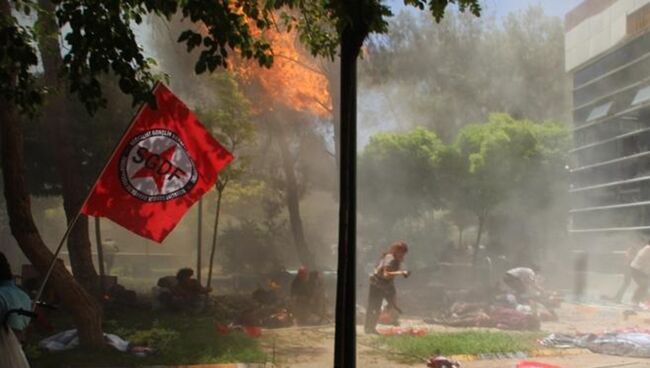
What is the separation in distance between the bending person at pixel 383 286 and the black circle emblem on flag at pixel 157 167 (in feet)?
14.7

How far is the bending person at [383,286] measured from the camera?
26.2 ft

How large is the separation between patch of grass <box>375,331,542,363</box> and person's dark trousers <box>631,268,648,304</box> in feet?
9.79

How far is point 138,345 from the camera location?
276 inches

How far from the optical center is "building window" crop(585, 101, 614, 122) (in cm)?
1189

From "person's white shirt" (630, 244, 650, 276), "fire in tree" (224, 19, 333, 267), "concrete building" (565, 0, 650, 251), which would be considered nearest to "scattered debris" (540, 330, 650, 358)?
"person's white shirt" (630, 244, 650, 276)

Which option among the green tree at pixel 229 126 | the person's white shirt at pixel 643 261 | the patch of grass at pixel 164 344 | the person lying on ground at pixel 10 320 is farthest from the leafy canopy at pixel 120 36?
the person's white shirt at pixel 643 261

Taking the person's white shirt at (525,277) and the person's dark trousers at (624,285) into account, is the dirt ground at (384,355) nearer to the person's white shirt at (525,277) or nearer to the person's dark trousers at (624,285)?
the person's white shirt at (525,277)

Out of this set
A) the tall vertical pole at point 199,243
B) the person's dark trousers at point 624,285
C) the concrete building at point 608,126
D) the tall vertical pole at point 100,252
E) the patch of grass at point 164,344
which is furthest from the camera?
the concrete building at point 608,126

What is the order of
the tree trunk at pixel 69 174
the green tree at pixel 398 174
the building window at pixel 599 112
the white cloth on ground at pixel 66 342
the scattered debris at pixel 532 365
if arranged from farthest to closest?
the building window at pixel 599 112 → the green tree at pixel 398 174 → the tree trunk at pixel 69 174 → the white cloth on ground at pixel 66 342 → the scattered debris at pixel 532 365

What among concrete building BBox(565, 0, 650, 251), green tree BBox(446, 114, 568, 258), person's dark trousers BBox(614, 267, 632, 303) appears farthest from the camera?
concrete building BBox(565, 0, 650, 251)

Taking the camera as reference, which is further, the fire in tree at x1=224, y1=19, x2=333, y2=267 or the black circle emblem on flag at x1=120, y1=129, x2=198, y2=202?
the fire in tree at x1=224, y1=19, x2=333, y2=267

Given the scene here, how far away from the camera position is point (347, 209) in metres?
2.74

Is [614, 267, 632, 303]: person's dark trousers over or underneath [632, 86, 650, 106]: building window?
underneath

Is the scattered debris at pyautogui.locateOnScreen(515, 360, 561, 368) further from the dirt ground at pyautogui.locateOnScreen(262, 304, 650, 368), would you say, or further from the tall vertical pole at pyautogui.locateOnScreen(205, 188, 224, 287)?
the tall vertical pole at pyautogui.locateOnScreen(205, 188, 224, 287)
